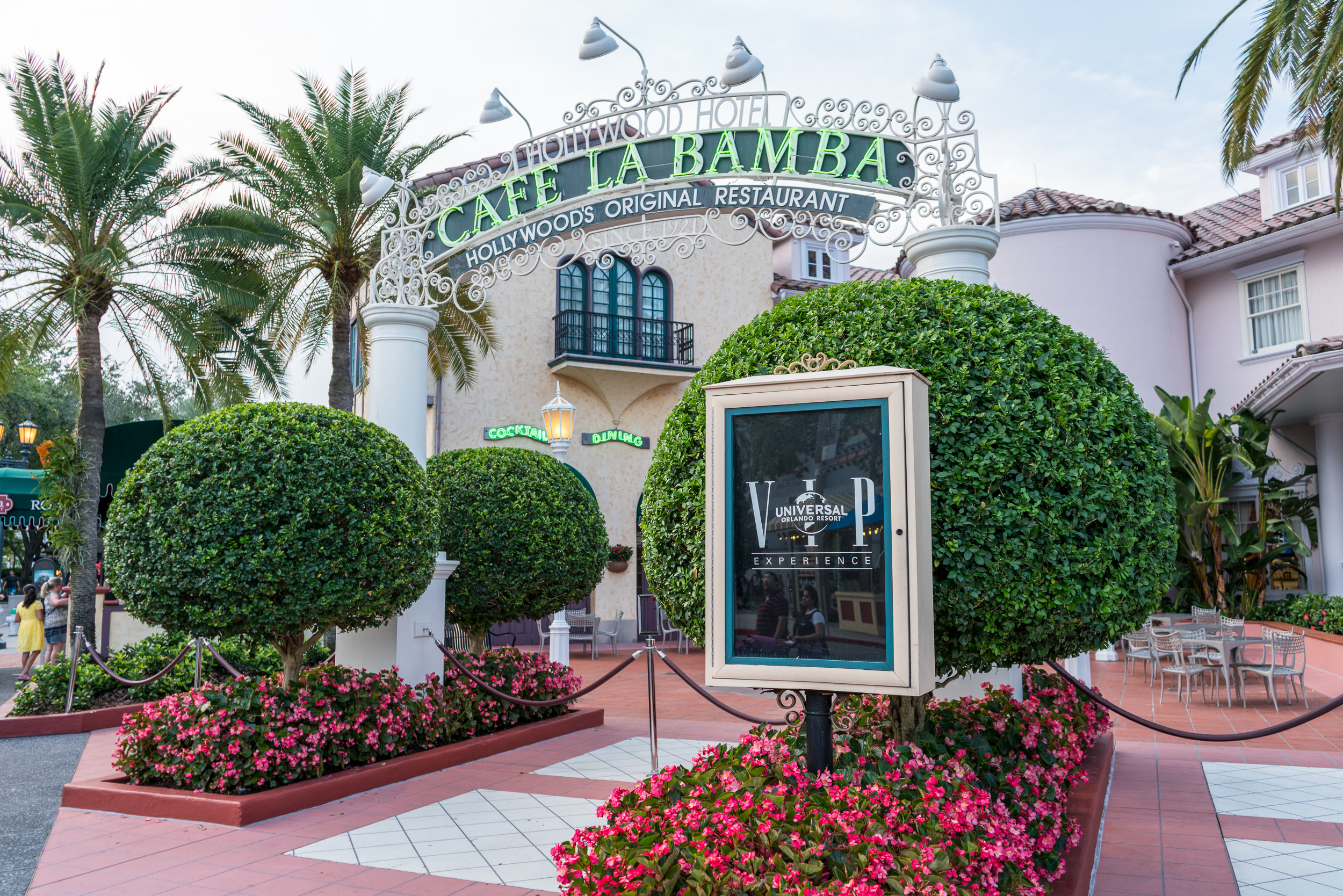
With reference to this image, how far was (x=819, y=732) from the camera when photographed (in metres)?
4.14

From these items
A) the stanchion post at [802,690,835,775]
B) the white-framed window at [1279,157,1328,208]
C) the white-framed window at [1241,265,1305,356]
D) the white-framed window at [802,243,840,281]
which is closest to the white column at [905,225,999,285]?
the stanchion post at [802,690,835,775]

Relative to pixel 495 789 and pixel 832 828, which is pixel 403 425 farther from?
pixel 832 828

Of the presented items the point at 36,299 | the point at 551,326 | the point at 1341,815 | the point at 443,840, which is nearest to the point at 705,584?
the point at 443,840

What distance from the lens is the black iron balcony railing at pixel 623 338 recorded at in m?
21.3

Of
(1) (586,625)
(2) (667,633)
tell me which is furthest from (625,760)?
(2) (667,633)

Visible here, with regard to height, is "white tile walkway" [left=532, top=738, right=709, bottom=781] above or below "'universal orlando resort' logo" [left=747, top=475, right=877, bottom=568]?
below

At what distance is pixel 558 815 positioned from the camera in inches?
250

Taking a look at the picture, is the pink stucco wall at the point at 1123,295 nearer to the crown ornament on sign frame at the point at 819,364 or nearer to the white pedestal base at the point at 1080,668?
the white pedestal base at the point at 1080,668

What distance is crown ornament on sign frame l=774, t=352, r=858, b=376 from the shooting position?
13.9 ft

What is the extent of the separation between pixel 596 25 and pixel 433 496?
4366 millimetres

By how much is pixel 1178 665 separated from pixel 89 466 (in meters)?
14.4

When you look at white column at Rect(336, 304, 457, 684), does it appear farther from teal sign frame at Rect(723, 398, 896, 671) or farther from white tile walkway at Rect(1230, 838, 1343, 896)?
white tile walkway at Rect(1230, 838, 1343, 896)

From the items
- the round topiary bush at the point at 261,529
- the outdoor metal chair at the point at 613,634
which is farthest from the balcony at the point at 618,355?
the round topiary bush at the point at 261,529

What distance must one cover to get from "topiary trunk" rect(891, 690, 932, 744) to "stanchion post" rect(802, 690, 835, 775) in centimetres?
67
